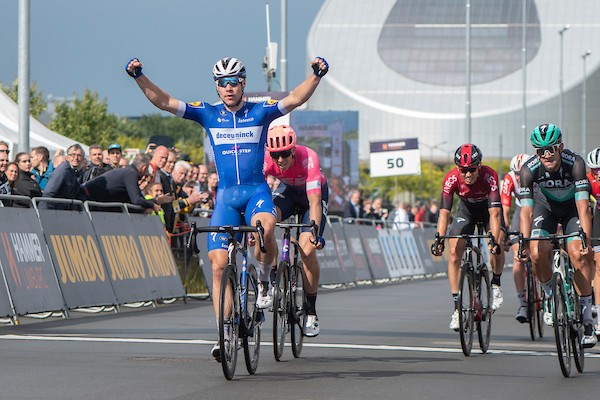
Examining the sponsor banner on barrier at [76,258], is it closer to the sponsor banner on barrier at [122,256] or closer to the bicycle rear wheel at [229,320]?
the sponsor banner on barrier at [122,256]

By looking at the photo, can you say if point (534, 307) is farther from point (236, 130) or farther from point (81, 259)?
point (81, 259)

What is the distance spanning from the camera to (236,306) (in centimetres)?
1058

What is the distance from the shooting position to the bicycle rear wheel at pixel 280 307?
11.7 meters

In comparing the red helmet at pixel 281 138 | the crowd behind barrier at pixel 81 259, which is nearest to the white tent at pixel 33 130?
the crowd behind barrier at pixel 81 259

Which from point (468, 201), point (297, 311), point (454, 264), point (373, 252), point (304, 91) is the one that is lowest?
point (373, 252)

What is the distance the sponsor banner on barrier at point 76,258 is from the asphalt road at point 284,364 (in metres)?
0.30

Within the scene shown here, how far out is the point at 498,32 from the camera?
145250 mm

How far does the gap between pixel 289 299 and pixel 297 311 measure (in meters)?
0.27

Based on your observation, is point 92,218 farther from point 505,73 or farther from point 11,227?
point 505,73

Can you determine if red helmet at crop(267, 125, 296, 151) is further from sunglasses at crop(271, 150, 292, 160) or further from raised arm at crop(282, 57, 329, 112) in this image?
raised arm at crop(282, 57, 329, 112)

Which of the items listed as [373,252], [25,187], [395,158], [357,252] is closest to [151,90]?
[25,187]

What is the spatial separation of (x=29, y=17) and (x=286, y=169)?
11.9 m

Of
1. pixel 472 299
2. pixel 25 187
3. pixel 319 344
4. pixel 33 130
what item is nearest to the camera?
pixel 472 299

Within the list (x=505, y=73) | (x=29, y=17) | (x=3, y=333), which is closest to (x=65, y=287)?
(x=3, y=333)
